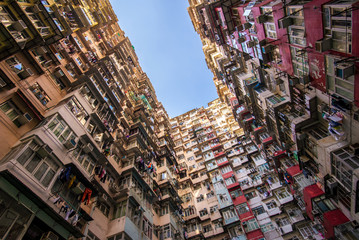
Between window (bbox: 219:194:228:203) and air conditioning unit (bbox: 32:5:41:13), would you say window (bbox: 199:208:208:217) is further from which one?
air conditioning unit (bbox: 32:5:41:13)

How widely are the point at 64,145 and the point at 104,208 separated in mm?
7520

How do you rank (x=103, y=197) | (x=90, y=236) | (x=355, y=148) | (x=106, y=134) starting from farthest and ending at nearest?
1. (x=106, y=134)
2. (x=103, y=197)
3. (x=90, y=236)
4. (x=355, y=148)

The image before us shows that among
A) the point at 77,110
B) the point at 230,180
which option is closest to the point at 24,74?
the point at 77,110

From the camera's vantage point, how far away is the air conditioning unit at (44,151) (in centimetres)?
1229

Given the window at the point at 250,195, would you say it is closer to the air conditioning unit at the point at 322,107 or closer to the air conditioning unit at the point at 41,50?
the air conditioning unit at the point at 322,107

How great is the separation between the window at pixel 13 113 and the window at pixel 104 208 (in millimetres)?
9451

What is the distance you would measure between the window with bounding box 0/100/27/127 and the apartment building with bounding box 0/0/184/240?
8 centimetres

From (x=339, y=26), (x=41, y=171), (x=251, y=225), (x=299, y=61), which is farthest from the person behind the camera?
(x=251, y=225)

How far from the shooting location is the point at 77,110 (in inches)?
692

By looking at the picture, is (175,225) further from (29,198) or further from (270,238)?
(29,198)

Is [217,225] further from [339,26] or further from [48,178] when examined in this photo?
[339,26]

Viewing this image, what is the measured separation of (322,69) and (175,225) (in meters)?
23.7

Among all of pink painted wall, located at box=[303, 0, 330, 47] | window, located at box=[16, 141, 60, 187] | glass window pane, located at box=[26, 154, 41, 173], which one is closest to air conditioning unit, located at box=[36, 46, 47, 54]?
window, located at box=[16, 141, 60, 187]

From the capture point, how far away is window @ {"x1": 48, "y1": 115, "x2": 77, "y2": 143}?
564 inches
